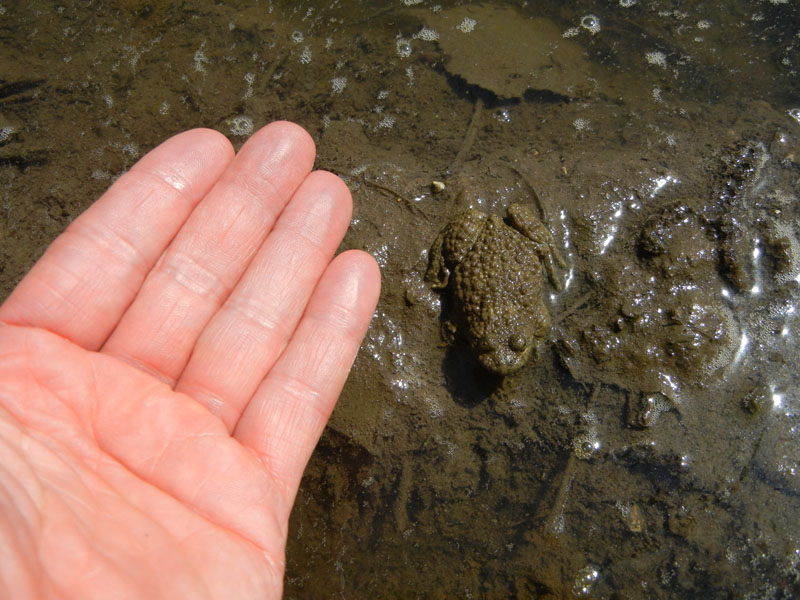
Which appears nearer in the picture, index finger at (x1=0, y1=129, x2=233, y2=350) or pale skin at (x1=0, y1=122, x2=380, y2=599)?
pale skin at (x1=0, y1=122, x2=380, y2=599)

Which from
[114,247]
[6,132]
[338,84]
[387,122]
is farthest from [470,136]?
[6,132]

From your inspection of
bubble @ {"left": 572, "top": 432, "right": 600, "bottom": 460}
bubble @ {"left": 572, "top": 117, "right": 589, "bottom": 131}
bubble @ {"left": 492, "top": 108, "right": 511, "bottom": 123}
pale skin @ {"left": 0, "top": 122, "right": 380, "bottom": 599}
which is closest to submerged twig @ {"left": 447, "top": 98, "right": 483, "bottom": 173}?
bubble @ {"left": 492, "top": 108, "right": 511, "bottom": 123}

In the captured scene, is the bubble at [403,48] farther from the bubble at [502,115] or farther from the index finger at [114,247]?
the index finger at [114,247]

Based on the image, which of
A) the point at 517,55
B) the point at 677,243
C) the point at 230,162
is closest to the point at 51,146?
the point at 230,162

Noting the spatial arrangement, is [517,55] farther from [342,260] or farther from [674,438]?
[674,438]

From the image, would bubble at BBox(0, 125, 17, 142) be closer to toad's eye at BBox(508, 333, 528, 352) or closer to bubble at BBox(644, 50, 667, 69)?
toad's eye at BBox(508, 333, 528, 352)
